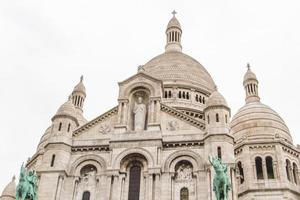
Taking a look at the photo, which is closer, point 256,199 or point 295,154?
point 256,199

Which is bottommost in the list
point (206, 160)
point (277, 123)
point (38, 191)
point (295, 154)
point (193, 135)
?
point (38, 191)

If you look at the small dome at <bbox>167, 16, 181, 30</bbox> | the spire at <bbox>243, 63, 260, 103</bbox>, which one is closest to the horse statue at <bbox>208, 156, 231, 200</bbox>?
the spire at <bbox>243, 63, 260, 103</bbox>

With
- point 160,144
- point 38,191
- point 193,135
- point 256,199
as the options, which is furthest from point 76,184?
point 256,199

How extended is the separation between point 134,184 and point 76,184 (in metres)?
3.56

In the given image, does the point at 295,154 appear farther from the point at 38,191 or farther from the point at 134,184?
the point at 38,191

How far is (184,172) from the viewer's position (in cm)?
2769

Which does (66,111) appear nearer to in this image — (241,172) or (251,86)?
(241,172)

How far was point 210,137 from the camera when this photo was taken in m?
27.8

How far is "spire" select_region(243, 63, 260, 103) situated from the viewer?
4403 cm

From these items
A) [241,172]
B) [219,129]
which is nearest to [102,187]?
[219,129]

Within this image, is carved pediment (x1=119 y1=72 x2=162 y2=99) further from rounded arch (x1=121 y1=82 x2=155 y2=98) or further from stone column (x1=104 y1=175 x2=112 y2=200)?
stone column (x1=104 y1=175 x2=112 y2=200)

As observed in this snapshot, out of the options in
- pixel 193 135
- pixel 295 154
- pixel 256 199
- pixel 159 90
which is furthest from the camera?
pixel 295 154

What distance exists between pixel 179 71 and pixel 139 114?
52.8ft

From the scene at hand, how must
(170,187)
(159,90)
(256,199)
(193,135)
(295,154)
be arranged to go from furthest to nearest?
(295,154) → (256,199) → (159,90) → (193,135) → (170,187)
